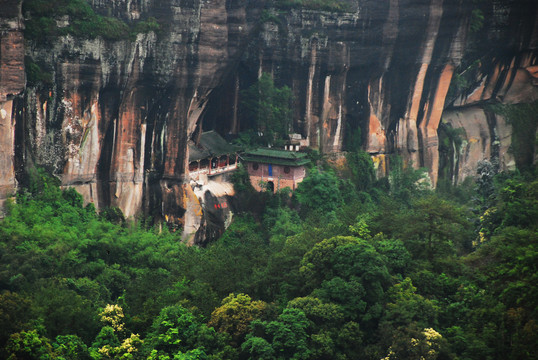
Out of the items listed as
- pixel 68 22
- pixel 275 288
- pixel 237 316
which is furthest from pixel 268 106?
pixel 237 316

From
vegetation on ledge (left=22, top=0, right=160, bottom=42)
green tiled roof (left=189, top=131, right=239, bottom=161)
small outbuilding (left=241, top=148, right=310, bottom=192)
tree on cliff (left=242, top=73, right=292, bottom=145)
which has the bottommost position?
small outbuilding (left=241, top=148, right=310, bottom=192)

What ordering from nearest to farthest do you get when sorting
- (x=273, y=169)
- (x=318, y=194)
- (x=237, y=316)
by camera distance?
1. (x=237, y=316)
2. (x=318, y=194)
3. (x=273, y=169)

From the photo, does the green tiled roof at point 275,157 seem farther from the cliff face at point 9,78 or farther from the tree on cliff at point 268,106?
the cliff face at point 9,78

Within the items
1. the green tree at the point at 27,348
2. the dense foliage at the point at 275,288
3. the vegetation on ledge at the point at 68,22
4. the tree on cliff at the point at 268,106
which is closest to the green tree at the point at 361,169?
the tree on cliff at the point at 268,106

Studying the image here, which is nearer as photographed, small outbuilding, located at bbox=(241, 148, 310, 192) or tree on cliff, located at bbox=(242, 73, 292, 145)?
small outbuilding, located at bbox=(241, 148, 310, 192)

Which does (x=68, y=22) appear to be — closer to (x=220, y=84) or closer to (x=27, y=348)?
(x=220, y=84)

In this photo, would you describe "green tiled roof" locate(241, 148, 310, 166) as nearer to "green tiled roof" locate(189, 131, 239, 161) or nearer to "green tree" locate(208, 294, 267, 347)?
"green tiled roof" locate(189, 131, 239, 161)

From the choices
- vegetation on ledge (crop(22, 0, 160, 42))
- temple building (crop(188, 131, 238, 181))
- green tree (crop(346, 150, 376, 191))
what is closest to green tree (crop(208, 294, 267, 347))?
vegetation on ledge (crop(22, 0, 160, 42))
